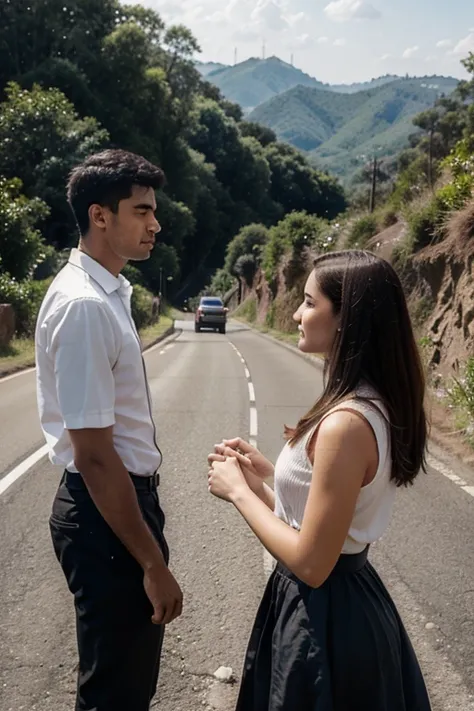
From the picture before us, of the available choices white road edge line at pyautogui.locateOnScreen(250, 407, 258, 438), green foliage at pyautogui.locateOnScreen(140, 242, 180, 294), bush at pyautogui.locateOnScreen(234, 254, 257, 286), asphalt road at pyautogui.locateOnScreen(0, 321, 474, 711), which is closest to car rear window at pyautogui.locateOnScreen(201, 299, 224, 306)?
green foliage at pyautogui.locateOnScreen(140, 242, 180, 294)

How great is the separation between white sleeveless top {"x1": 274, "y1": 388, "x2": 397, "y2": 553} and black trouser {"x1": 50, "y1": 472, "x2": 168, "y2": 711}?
19.7 inches

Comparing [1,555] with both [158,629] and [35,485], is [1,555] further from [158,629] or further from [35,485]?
[158,629]

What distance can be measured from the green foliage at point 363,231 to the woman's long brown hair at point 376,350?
21.6 meters

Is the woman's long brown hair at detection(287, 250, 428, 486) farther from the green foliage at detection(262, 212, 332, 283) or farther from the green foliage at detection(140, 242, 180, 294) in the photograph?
the green foliage at detection(140, 242, 180, 294)

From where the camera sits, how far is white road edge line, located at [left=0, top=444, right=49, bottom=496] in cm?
677

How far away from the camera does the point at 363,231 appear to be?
24047 mm

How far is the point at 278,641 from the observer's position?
1.98 meters

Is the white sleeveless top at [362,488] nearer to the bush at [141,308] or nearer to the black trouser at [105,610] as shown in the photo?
the black trouser at [105,610]

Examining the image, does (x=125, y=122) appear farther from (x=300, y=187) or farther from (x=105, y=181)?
(x=105, y=181)

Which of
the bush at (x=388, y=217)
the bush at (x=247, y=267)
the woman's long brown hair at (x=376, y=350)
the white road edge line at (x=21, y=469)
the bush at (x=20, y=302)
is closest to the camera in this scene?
the woman's long brown hair at (x=376, y=350)

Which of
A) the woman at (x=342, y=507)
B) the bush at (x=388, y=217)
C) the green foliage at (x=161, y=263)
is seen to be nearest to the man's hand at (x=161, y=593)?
the woman at (x=342, y=507)

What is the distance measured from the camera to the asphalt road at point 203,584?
3.46 metres

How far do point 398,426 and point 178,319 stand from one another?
54.6 m

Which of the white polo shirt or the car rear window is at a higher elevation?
the white polo shirt
